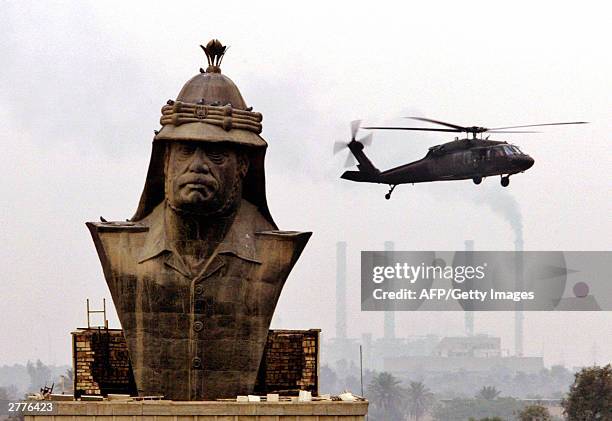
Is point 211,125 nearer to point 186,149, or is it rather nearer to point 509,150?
point 186,149

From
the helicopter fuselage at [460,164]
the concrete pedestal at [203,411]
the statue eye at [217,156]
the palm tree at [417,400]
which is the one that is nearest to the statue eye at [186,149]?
the statue eye at [217,156]

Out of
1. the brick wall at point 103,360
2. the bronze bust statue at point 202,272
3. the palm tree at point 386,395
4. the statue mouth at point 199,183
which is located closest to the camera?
the statue mouth at point 199,183

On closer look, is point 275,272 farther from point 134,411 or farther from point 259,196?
point 134,411

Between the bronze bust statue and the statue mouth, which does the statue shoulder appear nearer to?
the bronze bust statue

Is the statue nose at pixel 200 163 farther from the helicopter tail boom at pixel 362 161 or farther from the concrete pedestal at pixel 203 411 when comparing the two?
the helicopter tail boom at pixel 362 161

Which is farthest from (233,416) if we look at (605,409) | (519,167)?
(605,409)

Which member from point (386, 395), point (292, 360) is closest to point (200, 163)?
point (292, 360)
